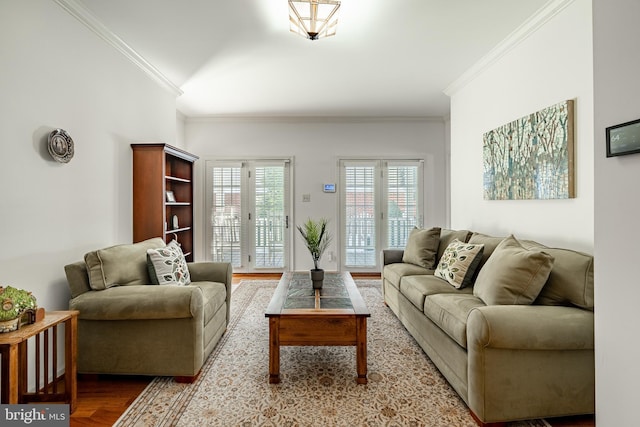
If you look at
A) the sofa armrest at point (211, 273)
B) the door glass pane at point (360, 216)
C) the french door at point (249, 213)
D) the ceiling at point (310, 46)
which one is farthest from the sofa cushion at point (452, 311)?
the french door at point (249, 213)

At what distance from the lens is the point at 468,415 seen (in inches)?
74.6

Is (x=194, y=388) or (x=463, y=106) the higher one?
(x=463, y=106)

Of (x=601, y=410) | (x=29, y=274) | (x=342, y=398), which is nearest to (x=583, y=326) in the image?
(x=601, y=410)

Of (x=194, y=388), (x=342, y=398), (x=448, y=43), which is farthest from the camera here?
(x=448, y=43)

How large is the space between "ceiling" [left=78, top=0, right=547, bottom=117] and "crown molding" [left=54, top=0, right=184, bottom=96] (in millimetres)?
46

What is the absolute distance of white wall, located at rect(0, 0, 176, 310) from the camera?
6.64ft

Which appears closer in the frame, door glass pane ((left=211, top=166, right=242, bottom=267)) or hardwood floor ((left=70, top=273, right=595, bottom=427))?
hardwood floor ((left=70, top=273, right=595, bottom=427))

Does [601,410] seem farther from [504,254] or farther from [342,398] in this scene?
[342,398]

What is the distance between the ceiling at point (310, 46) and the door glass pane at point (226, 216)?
1373mm

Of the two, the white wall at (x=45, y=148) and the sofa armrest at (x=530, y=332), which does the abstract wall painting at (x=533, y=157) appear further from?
the white wall at (x=45, y=148)

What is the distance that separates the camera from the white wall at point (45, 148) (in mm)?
2025

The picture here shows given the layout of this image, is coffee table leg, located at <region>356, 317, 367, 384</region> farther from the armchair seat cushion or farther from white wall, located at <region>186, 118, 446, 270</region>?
white wall, located at <region>186, 118, 446, 270</region>

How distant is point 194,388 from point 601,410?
2189mm

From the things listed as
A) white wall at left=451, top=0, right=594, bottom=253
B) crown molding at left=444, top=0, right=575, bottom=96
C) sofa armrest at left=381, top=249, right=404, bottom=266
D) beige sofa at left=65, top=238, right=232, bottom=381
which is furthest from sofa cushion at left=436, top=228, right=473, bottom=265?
beige sofa at left=65, top=238, right=232, bottom=381
